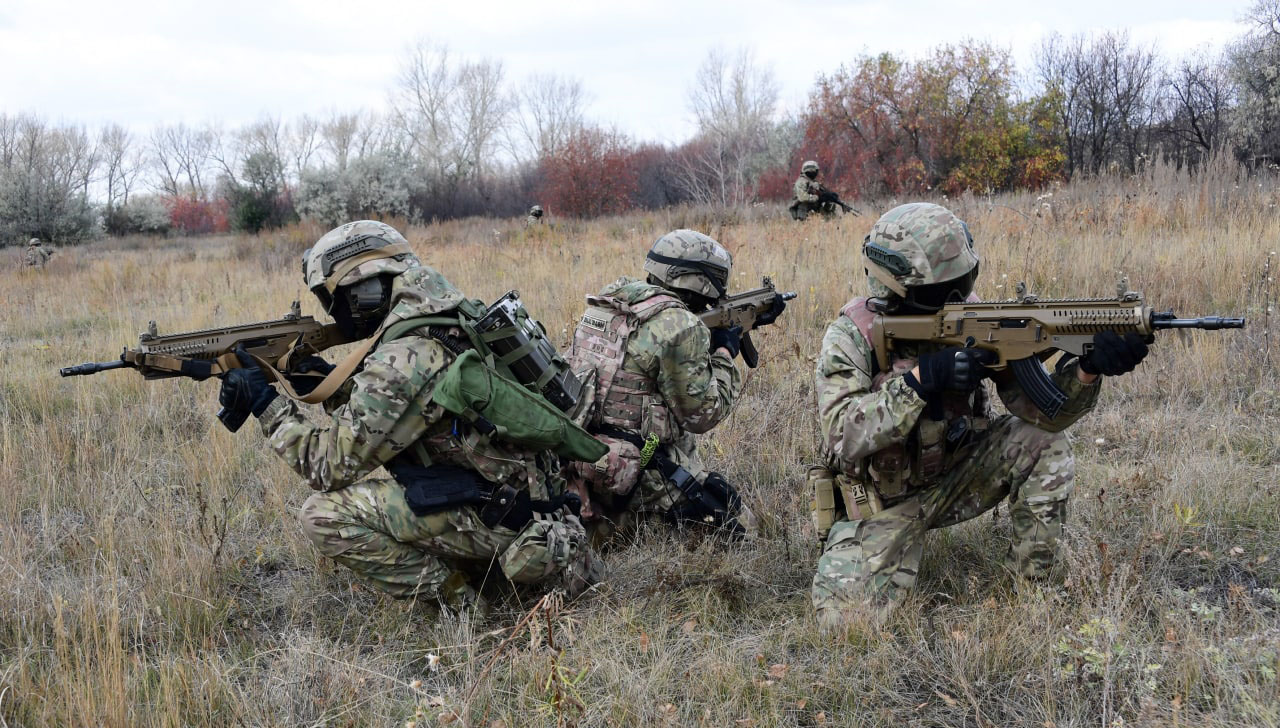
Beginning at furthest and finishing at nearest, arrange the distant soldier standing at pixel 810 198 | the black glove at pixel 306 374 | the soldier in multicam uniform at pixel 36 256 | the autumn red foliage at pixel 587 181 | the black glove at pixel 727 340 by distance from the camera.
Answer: the autumn red foliage at pixel 587 181 → the soldier in multicam uniform at pixel 36 256 → the distant soldier standing at pixel 810 198 → the black glove at pixel 727 340 → the black glove at pixel 306 374

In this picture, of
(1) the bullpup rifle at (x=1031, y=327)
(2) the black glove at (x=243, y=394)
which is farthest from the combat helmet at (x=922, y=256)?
(2) the black glove at (x=243, y=394)

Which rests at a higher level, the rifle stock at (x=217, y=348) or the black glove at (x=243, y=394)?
the rifle stock at (x=217, y=348)

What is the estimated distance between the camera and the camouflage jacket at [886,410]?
129 inches

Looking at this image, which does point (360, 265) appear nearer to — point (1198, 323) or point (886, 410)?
point (886, 410)

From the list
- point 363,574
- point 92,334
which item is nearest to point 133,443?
point 363,574

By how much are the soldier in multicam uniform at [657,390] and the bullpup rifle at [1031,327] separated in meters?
1.08

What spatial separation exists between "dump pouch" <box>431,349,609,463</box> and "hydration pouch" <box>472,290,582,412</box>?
152mm

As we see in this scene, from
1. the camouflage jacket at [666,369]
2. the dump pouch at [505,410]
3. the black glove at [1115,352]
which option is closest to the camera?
the black glove at [1115,352]

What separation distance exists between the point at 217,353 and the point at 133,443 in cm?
248

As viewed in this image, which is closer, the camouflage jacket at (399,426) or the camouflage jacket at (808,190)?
the camouflage jacket at (399,426)

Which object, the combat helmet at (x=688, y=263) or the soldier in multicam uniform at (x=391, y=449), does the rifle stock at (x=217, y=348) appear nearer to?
the soldier in multicam uniform at (x=391, y=449)

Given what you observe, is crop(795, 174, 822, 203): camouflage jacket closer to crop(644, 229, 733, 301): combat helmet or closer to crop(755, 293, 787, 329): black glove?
crop(755, 293, 787, 329): black glove

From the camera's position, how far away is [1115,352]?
3068mm

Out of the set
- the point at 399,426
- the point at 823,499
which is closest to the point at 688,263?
the point at 823,499
